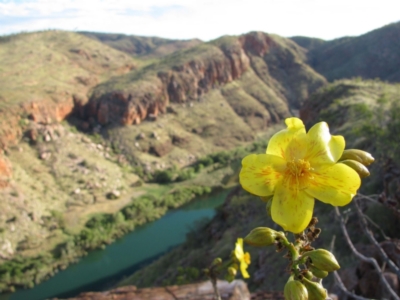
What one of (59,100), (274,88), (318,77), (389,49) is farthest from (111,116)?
(389,49)

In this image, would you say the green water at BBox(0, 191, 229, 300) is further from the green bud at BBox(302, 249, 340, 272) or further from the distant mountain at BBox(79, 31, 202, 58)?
the distant mountain at BBox(79, 31, 202, 58)

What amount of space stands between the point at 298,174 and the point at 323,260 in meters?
0.44

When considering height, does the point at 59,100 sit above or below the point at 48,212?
above

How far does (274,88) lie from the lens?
63531mm

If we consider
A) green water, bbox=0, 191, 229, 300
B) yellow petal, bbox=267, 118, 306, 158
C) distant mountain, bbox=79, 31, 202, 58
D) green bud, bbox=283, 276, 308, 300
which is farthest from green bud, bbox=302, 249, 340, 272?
distant mountain, bbox=79, 31, 202, 58

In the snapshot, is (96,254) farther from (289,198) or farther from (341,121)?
(289,198)

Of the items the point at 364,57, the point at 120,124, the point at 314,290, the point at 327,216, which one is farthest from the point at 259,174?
the point at 364,57

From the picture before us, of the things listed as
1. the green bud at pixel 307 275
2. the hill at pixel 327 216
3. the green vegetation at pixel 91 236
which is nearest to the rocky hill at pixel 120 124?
the green vegetation at pixel 91 236

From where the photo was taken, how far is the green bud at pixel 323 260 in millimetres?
1784

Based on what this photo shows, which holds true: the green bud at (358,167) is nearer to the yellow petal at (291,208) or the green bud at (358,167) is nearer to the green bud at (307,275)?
the yellow petal at (291,208)

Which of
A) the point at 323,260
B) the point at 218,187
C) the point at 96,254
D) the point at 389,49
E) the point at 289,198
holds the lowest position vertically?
the point at 96,254

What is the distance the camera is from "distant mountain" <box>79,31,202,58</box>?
110700 millimetres

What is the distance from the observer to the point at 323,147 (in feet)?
6.38

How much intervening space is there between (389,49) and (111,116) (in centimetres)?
4662
